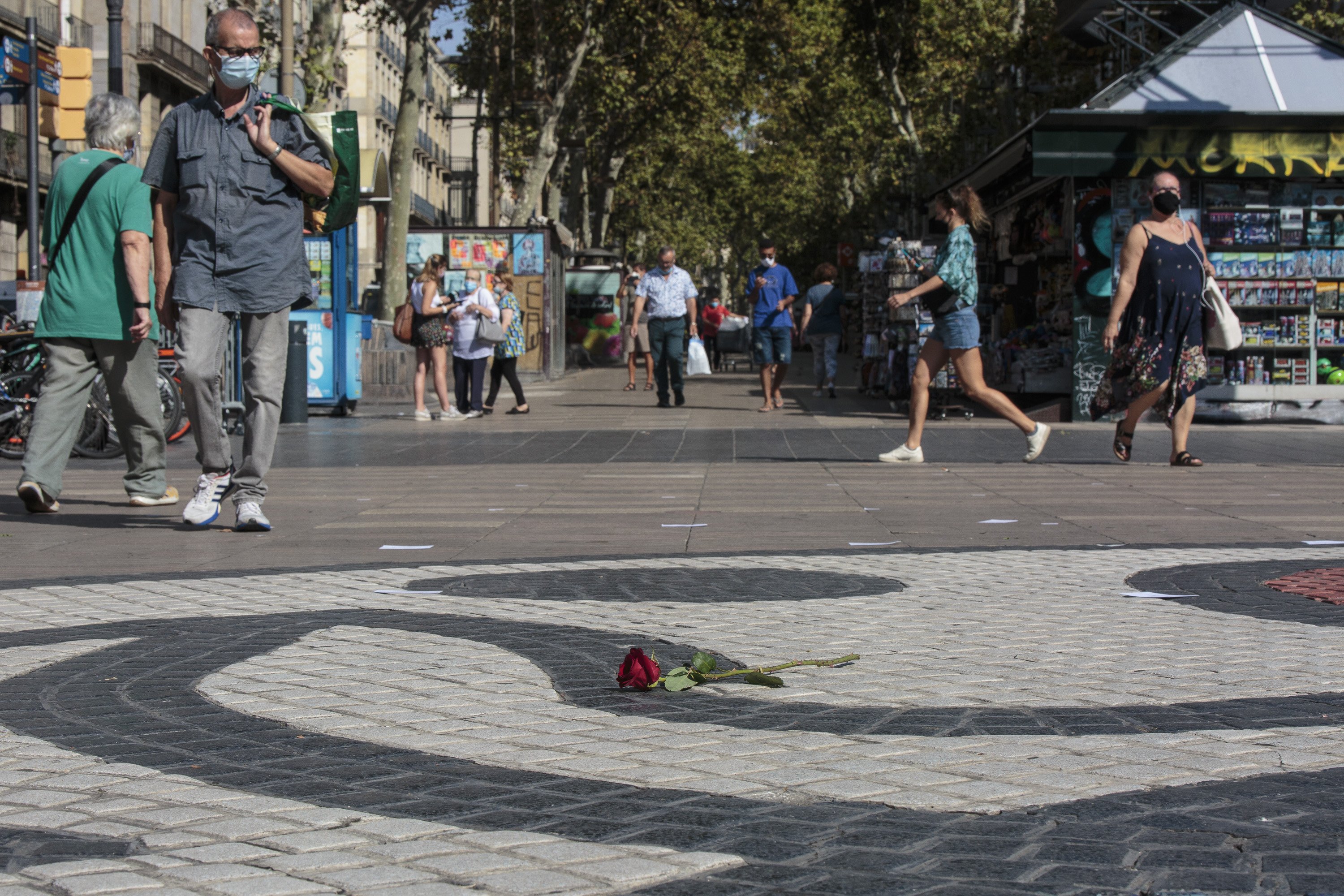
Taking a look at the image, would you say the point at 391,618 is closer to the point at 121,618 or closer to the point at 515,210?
the point at 121,618

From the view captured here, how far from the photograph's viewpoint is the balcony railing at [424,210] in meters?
80.2

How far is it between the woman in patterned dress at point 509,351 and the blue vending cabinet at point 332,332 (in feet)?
5.36

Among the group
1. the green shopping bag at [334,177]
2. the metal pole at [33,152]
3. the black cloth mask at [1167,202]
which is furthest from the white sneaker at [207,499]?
the metal pole at [33,152]

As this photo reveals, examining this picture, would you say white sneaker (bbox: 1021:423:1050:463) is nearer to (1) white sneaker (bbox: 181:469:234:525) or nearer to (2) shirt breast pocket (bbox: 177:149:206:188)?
(1) white sneaker (bbox: 181:469:234:525)

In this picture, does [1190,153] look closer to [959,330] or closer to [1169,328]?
[1169,328]

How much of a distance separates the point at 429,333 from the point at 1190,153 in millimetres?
8185

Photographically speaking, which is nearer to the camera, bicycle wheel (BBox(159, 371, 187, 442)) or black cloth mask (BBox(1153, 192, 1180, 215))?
black cloth mask (BBox(1153, 192, 1180, 215))

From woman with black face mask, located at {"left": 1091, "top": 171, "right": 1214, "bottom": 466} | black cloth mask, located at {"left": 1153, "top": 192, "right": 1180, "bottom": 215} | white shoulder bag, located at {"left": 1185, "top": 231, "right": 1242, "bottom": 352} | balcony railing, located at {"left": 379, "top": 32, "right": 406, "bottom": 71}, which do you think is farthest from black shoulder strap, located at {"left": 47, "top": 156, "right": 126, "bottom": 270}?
balcony railing, located at {"left": 379, "top": 32, "right": 406, "bottom": 71}

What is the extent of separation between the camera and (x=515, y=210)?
33812mm

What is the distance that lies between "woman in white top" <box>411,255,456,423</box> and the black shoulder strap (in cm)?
909

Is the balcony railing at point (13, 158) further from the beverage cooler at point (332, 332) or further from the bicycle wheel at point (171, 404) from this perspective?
the bicycle wheel at point (171, 404)

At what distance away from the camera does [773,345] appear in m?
18.8

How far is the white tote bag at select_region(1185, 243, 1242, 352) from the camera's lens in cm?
1112

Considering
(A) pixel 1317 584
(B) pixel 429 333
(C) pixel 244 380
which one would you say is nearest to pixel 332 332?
(B) pixel 429 333
